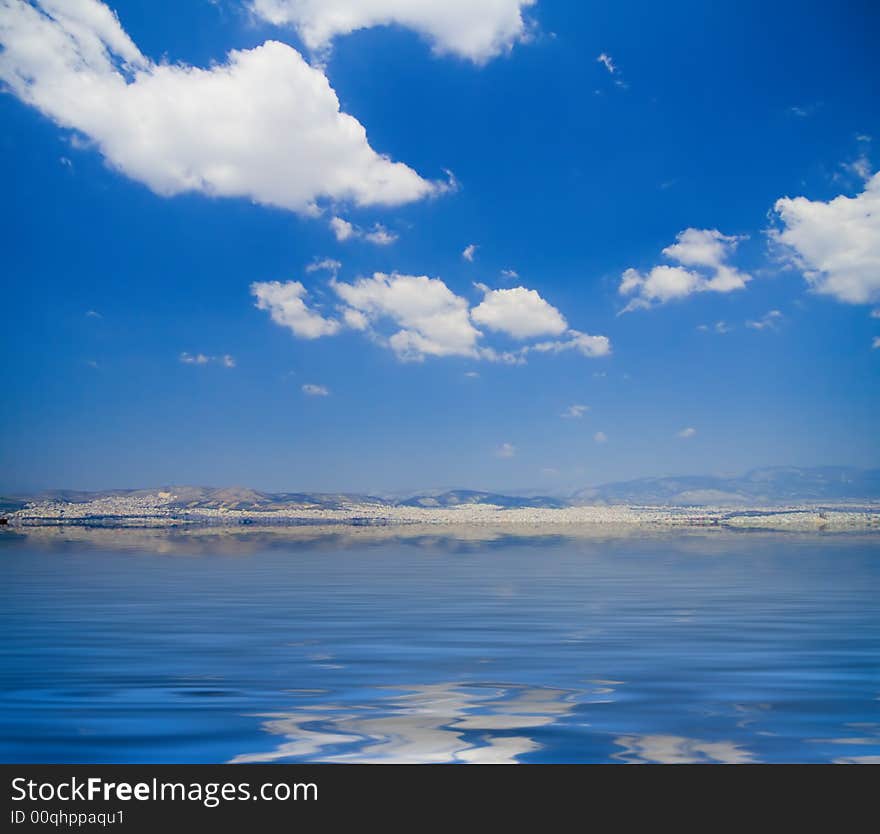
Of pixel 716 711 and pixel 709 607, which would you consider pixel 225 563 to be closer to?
pixel 709 607

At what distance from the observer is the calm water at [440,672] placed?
11.1m

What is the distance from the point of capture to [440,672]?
16172mm

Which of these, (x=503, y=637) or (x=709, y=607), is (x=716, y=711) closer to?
(x=503, y=637)

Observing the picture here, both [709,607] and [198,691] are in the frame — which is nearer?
[198,691]

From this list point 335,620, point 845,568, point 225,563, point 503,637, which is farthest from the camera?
point 225,563

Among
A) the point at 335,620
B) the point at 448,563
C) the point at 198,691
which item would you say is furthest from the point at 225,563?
the point at 198,691

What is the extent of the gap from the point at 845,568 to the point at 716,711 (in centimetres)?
3726

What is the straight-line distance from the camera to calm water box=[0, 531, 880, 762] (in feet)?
36.3

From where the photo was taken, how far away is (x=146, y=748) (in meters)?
10.8

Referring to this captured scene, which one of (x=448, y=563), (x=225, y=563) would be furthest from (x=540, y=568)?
(x=225, y=563)

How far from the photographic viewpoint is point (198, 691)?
46.8 feet
